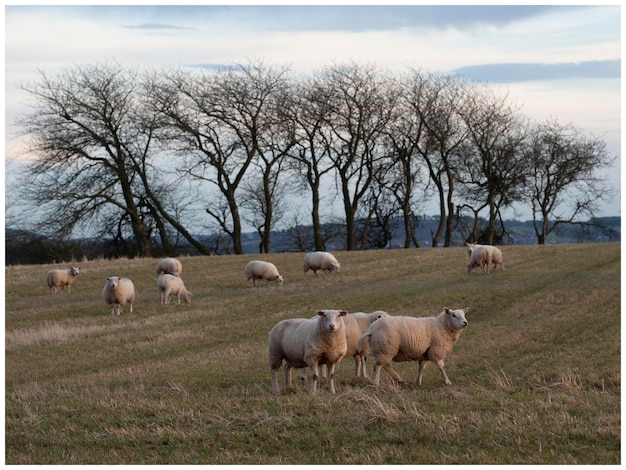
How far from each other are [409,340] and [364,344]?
0.88 m

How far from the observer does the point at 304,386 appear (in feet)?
45.1

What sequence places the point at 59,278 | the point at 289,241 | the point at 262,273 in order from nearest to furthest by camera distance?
the point at 59,278 < the point at 262,273 < the point at 289,241

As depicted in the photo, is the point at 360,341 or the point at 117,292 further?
the point at 117,292

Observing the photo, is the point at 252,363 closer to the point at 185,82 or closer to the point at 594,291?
the point at 594,291

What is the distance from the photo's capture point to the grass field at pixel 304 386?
9.34 meters

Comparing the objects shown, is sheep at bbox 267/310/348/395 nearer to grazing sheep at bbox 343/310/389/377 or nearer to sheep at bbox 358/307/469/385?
sheep at bbox 358/307/469/385

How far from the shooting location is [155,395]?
1298cm

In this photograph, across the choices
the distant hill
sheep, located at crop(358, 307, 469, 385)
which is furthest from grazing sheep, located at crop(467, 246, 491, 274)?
the distant hill

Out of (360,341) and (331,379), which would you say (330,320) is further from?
(360,341)

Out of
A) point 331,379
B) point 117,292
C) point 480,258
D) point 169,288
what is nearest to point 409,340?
point 331,379

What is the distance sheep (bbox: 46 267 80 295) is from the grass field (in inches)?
17.1

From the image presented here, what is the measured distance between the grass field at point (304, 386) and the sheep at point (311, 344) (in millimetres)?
486

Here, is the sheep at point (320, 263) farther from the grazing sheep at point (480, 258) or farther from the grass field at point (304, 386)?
the grazing sheep at point (480, 258)

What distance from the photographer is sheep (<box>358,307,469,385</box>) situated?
14016 mm
